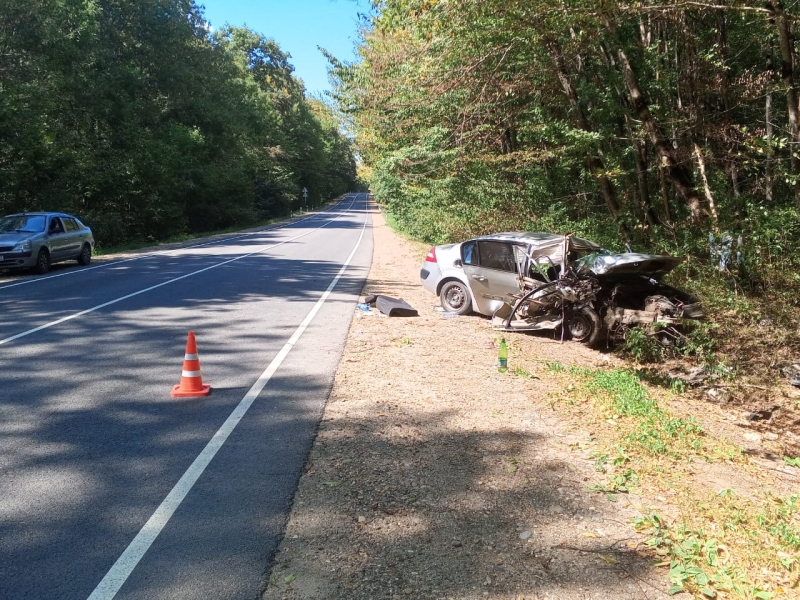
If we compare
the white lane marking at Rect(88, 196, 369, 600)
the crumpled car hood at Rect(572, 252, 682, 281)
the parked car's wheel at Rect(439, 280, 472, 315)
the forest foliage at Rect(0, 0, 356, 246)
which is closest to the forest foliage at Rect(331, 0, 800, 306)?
the crumpled car hood at Rect(572, 252, 682, 281)

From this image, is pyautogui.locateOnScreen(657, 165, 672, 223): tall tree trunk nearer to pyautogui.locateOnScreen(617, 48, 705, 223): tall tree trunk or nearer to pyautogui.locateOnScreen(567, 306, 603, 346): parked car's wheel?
pyautogui.locateOnScreen(617, 48, 705, 223): tall tree trunk

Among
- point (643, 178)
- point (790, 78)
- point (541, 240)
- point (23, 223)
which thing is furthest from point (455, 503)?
point (23, 223)

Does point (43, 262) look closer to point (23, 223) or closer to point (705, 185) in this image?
point (23, 223)

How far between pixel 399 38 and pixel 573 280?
11.2 m

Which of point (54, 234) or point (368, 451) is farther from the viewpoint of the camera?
point (54, 234)

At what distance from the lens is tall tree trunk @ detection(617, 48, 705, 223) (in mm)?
11812

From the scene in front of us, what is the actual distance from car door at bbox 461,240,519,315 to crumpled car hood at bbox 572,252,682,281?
1.49 m

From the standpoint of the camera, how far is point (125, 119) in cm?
3391

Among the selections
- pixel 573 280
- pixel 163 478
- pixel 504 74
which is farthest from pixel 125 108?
pixel 163 478

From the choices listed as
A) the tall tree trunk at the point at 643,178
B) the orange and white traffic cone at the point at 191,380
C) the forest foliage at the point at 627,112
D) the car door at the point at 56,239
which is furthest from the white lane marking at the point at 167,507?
the car door at the point at 56,239

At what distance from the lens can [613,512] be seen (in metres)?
3.90

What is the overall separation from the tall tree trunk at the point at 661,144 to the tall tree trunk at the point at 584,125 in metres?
1.16

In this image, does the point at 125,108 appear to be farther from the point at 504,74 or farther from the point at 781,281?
the point at 781,281

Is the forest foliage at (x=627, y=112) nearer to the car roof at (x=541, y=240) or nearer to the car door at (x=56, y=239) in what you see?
the car roof at (x=541, y=240)
